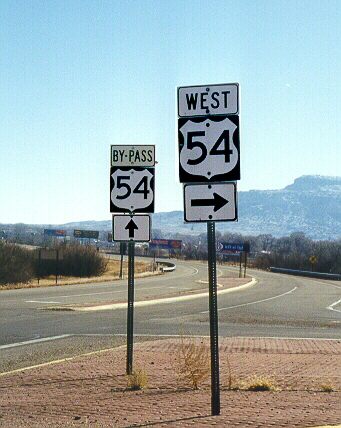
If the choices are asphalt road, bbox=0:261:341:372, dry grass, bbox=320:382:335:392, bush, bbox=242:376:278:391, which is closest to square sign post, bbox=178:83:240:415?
bush, bbox=242:376:278:391

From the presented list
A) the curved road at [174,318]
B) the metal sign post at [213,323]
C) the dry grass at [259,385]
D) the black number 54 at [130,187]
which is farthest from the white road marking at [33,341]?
the metal sign post at [213,323]

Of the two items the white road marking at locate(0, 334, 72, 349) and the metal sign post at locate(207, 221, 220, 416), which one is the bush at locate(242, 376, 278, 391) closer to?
the metal sign post at locate(207, 221, 220, 416)

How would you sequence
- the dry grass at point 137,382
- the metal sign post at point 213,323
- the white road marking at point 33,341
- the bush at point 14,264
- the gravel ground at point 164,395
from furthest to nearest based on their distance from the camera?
the bush at point 14,264 → the white road marking at point 33,341 → the dry grass at point 137,382 → the gravel ground at point 164,395 → the metal sign post at point 213,323

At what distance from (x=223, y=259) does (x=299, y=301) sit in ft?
338

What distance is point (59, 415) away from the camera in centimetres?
756

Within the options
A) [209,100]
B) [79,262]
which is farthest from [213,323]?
[79,262]

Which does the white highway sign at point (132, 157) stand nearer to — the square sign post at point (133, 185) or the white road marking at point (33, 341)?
the square sign post at point (133, 185)

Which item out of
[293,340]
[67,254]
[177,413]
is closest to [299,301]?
[293,340]

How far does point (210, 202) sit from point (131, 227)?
11.3 feet

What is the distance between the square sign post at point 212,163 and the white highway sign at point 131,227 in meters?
3.16

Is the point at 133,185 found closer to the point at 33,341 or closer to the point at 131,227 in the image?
the point at 131,227

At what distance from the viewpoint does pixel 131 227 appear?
10.2 metres

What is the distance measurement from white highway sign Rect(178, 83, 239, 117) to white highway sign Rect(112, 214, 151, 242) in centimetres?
329

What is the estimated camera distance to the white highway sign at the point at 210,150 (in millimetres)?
6902
